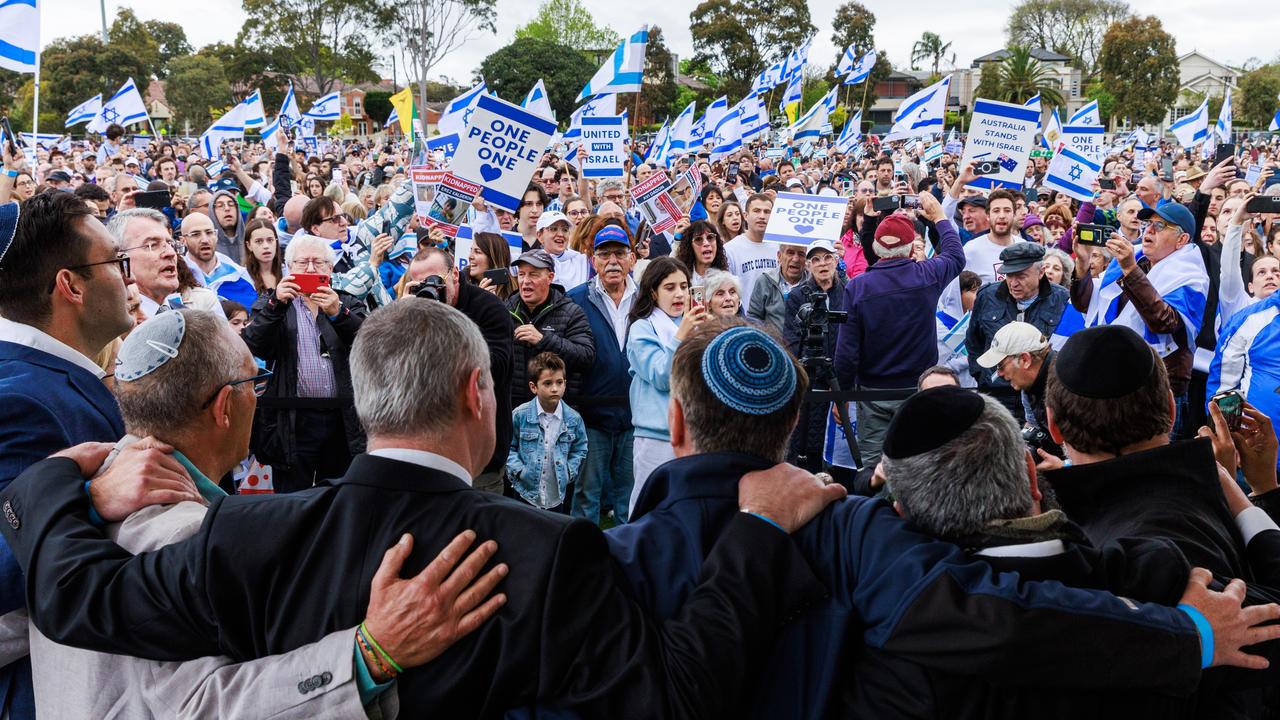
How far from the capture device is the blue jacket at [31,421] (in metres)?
2.38

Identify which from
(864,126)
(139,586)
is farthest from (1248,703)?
(864,126)

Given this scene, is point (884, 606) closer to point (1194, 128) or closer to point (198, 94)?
point (1194, 128)

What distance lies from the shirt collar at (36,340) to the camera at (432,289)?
1.89 m

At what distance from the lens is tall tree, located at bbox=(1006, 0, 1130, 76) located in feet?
298

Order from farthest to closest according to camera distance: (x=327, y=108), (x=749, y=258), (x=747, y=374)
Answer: (x=327, y=108), (x=749, y=258), (x=747, y=374)

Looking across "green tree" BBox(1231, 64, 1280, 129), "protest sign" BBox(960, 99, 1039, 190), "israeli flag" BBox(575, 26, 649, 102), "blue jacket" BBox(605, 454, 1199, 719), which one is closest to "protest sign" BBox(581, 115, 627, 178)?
"israeli flag" BBox(575, 26, 649, 102)

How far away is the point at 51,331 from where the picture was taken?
9.08 feet

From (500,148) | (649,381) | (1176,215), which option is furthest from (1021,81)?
(649,381)

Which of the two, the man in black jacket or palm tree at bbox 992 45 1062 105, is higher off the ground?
palm tree at bbox 992 45 1062 105

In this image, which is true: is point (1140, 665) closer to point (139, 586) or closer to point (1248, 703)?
point (1248, 703)

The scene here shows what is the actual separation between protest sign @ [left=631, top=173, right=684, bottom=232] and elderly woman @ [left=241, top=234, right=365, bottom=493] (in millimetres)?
3704

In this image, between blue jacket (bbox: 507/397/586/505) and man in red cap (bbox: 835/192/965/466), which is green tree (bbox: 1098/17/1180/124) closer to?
man in red cap (bbox: 835/192/965/466)

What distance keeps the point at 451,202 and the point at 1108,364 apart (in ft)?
17.1

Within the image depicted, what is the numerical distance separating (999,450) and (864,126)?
56.9 m
